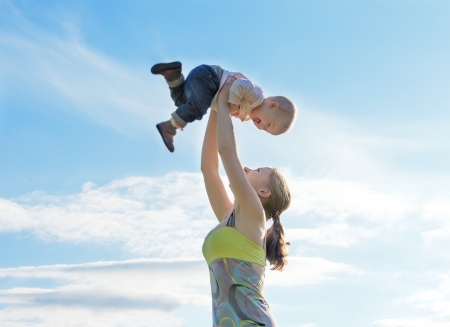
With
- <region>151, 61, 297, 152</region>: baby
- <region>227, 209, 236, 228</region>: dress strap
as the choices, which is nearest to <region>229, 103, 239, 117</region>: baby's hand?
<region>151, 61, 297, 152</region>: baby

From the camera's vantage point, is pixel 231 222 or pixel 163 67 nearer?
pixel 231 222

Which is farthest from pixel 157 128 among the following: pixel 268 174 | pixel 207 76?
pixel 268 174

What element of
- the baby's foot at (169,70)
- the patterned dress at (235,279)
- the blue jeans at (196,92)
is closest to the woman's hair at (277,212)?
the patterned dress at (235,279)

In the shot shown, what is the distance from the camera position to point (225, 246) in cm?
380

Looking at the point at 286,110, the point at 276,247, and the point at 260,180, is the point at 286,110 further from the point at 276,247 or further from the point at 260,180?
the point at 276,247

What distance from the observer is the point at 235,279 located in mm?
3695

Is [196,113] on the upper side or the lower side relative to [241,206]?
upper

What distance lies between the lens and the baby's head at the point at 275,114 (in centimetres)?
469

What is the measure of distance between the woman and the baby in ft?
0.39

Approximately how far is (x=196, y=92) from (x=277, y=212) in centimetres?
122

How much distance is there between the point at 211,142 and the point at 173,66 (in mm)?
750

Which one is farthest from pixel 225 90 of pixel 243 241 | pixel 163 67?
pixel 243 241

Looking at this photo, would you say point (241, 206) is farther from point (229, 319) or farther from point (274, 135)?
point (274, 135)

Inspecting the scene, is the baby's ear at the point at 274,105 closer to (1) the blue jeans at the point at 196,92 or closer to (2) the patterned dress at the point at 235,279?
(1) the blue jeans at the point at 196,92
